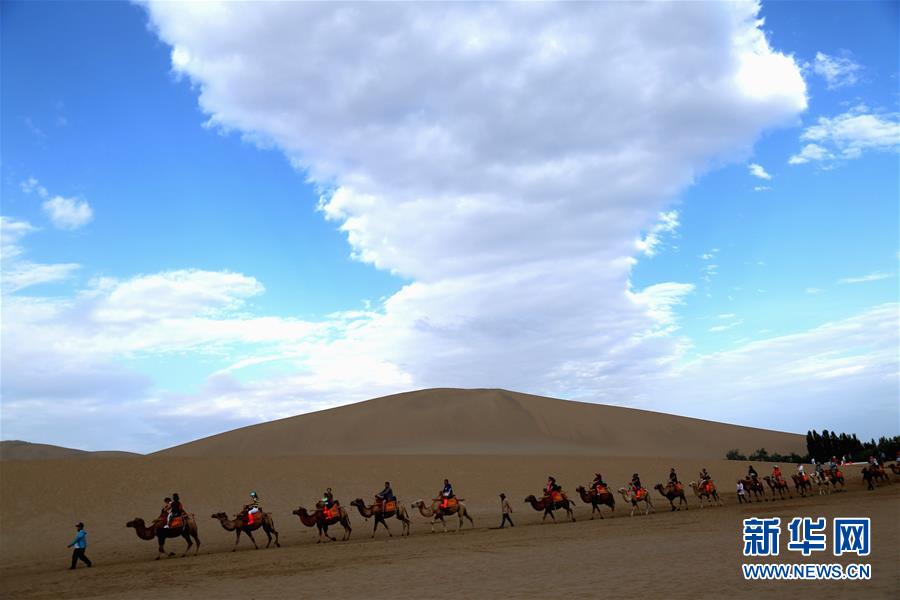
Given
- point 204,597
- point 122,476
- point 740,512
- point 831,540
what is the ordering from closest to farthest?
point 204,597 → point 831,540 → point 740,512 → point 122,476

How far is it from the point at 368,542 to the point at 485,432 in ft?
222

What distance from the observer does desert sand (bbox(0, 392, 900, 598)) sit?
531 inches

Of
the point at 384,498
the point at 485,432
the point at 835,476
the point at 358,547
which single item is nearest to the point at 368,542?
the point at 358,547

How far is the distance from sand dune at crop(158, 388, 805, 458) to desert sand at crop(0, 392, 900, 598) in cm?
2952

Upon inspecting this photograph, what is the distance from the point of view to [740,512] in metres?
29.2

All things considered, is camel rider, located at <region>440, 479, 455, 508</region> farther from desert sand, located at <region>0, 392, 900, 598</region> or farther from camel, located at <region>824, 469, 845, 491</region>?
camel, located at <region>824, 469, 845, 491</region>

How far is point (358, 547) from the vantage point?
75.7 feet

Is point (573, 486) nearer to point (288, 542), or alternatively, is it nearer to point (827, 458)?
point (288, 542)

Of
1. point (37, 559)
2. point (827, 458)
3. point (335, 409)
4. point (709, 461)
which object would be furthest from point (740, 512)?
point (335, 409)

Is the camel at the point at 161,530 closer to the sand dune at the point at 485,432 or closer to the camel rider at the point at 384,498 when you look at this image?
the camel rider at the point at 384,498

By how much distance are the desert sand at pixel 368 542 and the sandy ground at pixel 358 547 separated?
3.0 inches

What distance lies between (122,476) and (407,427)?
166ft

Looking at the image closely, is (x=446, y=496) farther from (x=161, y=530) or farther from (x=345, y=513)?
(x=161, y=530)

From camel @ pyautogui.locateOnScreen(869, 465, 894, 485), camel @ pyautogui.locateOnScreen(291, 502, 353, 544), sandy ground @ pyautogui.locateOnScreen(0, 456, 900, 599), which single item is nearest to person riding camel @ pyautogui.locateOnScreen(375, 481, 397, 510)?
sandy ground @ pyautogui.locateOnScreen(0, 456, 900, 599)
